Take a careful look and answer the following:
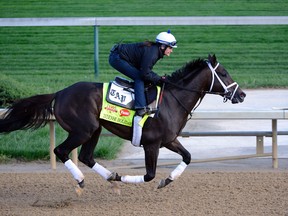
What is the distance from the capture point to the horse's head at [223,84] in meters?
8.78

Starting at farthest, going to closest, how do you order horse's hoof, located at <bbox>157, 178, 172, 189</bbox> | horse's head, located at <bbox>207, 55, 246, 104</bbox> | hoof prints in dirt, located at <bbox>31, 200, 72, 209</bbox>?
horse's head, located at <bbox>207, 55, 246, 104</bbox> → horse's hoof, located at <bbox>157, 178, 172, 189</bbox> → hoof prints in dirt, located at <bbox>31, 200, 72, 209</bbox>

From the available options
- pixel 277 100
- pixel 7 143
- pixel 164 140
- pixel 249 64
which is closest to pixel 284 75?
pixel 249 64

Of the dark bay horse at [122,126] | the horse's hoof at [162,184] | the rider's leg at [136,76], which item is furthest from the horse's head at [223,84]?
the horse's hoof at [162,184]

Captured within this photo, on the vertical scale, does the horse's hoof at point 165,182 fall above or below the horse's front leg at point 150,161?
below

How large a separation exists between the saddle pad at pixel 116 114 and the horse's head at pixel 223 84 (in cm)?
107

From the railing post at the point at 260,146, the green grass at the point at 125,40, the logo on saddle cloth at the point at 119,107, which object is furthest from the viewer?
the green grass at the point at 125,40

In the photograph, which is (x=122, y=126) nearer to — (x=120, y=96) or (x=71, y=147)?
(x=120, y=96)

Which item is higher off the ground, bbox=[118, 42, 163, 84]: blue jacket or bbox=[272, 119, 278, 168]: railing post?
bbox=[118, 42, 163, 84]: blue jacket

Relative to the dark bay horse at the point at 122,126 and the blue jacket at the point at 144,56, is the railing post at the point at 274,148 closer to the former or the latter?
the dark bay horse at the point at 122,126

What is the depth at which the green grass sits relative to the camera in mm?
17609

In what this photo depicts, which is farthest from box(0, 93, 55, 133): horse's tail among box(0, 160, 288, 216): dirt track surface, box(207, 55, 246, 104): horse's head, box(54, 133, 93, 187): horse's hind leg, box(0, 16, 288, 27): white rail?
box(0, 16, 288, 27): white rail

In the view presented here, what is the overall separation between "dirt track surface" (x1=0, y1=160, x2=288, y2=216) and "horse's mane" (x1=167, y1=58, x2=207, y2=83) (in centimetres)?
137

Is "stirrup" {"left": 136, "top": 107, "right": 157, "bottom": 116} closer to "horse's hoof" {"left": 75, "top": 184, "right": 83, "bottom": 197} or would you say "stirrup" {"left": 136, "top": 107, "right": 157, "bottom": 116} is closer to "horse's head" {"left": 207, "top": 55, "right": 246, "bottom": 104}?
"horse's head" {"left": 207, "top": 55, "right": 246, "bottom": 104}

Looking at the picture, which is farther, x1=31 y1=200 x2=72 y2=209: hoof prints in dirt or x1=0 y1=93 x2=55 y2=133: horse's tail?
x1=0 y1=93 x2=55 y2=133: horse's tail
